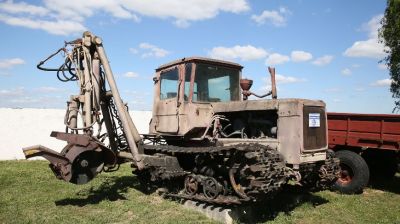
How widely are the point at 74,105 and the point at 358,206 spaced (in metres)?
6.12

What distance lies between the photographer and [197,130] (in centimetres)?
745

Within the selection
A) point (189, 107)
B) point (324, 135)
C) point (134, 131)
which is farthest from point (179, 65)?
point (324, 135)

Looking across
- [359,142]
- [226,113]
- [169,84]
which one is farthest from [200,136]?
[359,142]

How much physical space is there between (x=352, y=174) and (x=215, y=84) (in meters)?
3.96

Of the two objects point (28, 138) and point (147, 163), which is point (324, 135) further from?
point (28, 138)

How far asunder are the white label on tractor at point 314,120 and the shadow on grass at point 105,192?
408cm

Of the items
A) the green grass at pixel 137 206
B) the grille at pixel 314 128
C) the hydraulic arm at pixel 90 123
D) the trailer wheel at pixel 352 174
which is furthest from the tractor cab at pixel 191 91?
the trailer wheel at pixel 352 174

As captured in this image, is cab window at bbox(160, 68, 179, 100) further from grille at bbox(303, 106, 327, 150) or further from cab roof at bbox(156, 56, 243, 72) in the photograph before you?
grille at bbox(303, 106, 327, 150)

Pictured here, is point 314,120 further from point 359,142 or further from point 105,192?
point 105,192

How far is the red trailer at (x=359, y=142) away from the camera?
877 centimetres

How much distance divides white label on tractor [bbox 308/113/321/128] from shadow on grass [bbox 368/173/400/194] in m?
3.97

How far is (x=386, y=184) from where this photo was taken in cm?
1016

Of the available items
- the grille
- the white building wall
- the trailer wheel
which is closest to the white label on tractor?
the grille

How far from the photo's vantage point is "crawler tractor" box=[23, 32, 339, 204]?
248 inches
